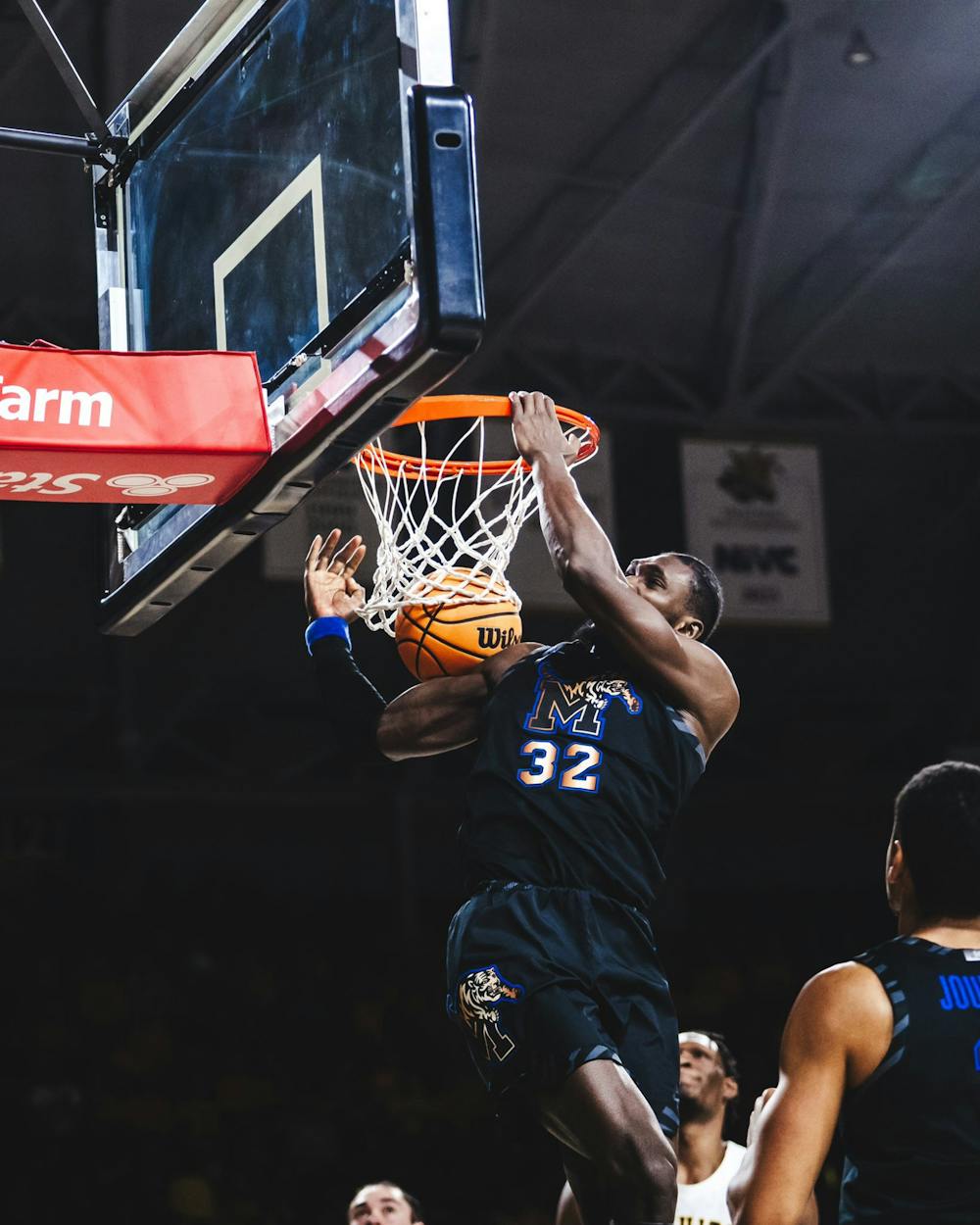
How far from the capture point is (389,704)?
167 inches

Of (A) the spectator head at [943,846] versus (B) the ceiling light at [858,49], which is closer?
(A) the spectator head at [943,846]

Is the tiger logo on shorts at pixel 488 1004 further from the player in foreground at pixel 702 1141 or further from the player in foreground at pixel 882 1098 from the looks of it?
the player in foreground at pixel 702 1141

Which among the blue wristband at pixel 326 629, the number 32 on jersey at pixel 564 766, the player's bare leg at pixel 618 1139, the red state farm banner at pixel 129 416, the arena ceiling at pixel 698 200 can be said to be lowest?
the player's bare leg at pixel 618 1139

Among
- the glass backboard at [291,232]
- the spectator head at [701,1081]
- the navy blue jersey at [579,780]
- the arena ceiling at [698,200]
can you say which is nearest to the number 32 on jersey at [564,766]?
the navy blue jersey at [579,780]

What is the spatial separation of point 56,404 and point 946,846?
195 cm

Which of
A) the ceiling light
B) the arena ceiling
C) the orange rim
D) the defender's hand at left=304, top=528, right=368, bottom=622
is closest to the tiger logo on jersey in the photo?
the orange rim

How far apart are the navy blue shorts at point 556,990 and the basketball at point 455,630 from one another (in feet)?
2.32

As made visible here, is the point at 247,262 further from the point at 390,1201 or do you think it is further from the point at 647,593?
the point at 390,1201

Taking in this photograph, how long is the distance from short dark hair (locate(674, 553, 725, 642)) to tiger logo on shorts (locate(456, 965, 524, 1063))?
3.40ft

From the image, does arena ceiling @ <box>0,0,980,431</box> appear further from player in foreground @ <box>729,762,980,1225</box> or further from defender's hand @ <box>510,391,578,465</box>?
player in foreground @ <box>729,762,980,1225</box>

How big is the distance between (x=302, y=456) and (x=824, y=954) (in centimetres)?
1164

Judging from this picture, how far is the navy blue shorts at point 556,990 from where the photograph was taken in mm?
3441

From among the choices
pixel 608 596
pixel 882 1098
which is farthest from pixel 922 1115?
pixel 608 596

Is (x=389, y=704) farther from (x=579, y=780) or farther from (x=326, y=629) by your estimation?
(x=579, y=780)
